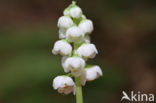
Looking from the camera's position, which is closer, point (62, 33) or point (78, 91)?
point (78, 91)

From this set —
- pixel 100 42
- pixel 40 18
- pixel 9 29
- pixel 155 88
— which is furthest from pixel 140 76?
pixel 40 18

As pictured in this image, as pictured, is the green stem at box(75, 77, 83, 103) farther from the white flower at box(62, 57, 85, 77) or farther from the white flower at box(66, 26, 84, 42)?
the white flower at box(66, 26, 84, 42)

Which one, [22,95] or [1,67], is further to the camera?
[1,67]

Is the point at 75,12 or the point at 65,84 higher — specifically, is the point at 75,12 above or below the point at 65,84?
above

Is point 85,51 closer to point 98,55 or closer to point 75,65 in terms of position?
point 75,65

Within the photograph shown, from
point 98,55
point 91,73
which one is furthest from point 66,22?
point 98,55

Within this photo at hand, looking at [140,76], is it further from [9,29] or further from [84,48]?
[84,48]
